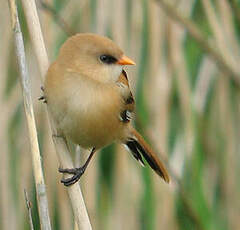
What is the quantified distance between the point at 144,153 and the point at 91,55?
0.51 meters

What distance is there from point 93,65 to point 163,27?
1.80ft

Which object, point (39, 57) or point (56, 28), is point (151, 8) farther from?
point (39, 57)

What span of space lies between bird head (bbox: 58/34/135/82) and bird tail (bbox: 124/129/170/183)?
38cm

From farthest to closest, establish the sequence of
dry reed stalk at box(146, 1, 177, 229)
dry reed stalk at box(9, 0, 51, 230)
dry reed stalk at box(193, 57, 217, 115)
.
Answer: dry reed stalk at box(193, 57, 217, 115) → dry reed stalk at box(146, 1, 177, 229) → dry reed stalk at box(9, 0, 51, 230)

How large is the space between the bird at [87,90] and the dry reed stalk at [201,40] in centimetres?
30

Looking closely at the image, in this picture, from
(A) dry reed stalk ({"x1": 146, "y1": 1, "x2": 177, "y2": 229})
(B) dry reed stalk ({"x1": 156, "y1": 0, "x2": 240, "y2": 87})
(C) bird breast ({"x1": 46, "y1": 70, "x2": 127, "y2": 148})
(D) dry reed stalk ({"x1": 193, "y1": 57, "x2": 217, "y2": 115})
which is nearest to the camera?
(C) bird breast ({"x1": 46, "y1": 70, "x2": 127, "y2": 148})

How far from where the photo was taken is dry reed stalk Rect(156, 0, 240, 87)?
2148 mm

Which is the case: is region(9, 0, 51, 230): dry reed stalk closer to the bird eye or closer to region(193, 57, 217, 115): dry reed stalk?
the bird eye

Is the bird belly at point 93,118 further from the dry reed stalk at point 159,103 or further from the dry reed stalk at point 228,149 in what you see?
the dry reed stalk at point 228,149

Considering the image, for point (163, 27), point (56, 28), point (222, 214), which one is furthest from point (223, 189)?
point (56, 28)

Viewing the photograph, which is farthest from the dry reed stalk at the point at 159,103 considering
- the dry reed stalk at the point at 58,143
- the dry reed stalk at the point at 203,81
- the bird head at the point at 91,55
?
the dry reed stalk at the point at 58,143

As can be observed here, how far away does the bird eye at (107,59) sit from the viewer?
189 centimetres

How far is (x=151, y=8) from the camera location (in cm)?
232

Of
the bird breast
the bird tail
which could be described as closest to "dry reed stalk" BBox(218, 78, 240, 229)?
the bird tail
